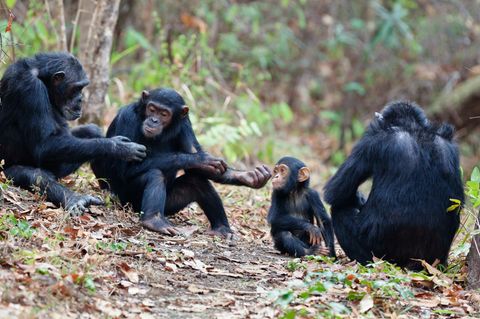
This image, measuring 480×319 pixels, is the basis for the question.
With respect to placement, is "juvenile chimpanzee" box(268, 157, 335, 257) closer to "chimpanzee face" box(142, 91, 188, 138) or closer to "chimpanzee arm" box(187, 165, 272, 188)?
"chimpanzee arm" box(187, 165, 272, 188)

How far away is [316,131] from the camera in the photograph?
19.7 metres

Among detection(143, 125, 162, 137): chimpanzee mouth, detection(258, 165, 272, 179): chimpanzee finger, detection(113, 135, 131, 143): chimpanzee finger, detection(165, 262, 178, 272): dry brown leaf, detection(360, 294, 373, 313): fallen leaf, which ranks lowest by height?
detection(165, 262, 178, 272): dry brown leaf

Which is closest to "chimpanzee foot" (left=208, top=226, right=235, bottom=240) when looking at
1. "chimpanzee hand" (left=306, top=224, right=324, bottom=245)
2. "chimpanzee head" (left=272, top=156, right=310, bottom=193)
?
"chimpanzee head" (left=272, top=156, right=310, bottom=193)

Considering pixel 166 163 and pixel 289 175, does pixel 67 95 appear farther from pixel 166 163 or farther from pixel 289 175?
pixel 289 175

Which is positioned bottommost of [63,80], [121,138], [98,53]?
[121,138]

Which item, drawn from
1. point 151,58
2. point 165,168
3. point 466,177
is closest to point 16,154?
point 165,168

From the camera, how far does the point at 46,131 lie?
7602 mm

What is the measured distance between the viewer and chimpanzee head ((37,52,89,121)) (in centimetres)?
786

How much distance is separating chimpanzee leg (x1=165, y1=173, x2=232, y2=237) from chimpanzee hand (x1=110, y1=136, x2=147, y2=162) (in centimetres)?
70

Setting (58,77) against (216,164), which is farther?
(216,164)

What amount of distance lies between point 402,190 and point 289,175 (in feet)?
4.35

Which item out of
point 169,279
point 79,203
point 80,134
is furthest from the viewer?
A: point 80,134

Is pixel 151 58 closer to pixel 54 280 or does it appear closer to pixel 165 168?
pixel 165 168

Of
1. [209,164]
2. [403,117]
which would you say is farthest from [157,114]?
[403,117]
